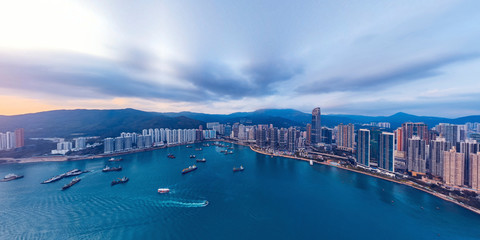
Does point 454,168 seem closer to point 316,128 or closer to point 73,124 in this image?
point 316,128

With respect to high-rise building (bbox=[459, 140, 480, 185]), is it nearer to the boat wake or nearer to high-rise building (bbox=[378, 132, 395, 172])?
high-rise building (bbox=[378, 132, 395, 172])

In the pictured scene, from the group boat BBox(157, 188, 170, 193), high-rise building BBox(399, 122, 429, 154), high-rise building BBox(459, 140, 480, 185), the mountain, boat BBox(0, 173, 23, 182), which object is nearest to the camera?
boat BBox(157, 188, 170, 193)

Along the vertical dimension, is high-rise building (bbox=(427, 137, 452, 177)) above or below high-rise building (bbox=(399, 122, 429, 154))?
below

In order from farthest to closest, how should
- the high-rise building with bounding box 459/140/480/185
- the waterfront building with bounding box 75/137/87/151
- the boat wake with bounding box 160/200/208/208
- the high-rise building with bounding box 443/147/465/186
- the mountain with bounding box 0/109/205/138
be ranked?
the mountain with bounding box 0/109/205/138 < the waterfront building with bounding box 75/137/87/151 < the high-rise building with bounding box 459/140/480/185 < the high-rise building with bounding box 443/147/465/186 < the boat wake with bounding box 160/200/208/208

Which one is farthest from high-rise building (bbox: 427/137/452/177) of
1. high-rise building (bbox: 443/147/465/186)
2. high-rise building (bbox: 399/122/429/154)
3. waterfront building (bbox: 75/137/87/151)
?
waterfront building (bbox: 75/137/87/151)

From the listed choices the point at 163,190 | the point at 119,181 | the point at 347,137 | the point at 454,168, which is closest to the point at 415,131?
the point at 347,137

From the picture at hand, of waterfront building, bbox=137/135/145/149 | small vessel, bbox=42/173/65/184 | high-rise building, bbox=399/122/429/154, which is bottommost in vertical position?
small vessel, bbox=42/173/65/184

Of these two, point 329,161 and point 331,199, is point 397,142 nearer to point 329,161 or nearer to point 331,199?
point 329,161

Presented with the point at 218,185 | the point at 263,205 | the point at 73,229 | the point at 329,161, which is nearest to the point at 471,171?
the point at 329,161
